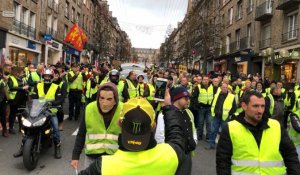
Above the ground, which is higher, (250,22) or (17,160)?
(250,22)

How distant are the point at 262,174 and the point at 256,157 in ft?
0.52

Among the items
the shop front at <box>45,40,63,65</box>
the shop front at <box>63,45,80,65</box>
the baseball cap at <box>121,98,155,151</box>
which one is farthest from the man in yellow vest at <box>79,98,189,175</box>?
the shop front at <box>63,45,80,65</box>

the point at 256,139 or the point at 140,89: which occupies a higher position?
the point at 140,89

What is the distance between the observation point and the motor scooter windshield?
7055 mm

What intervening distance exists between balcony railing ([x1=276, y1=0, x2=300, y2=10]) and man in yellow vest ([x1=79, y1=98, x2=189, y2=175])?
22912 millimetres

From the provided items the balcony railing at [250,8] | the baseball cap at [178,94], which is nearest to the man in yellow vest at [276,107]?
the baseball cap at [178,94]

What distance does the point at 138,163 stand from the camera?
225 cm

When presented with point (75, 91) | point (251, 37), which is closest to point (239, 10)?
point (251, 37)

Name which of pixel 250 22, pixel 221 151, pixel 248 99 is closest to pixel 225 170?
pixel 221 151

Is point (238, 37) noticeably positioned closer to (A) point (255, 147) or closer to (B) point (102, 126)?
(B) point (102, 126)

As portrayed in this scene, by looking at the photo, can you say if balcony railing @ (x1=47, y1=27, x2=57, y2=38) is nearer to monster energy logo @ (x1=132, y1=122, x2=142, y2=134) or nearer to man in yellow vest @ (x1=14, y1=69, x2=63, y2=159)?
man in yellow vest @ (x1=14, y1=69, x2=63, y2=159)

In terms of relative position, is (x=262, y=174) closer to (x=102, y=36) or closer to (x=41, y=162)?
(x=41, y=162)

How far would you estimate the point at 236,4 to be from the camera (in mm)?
38469

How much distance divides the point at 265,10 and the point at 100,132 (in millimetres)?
26761
